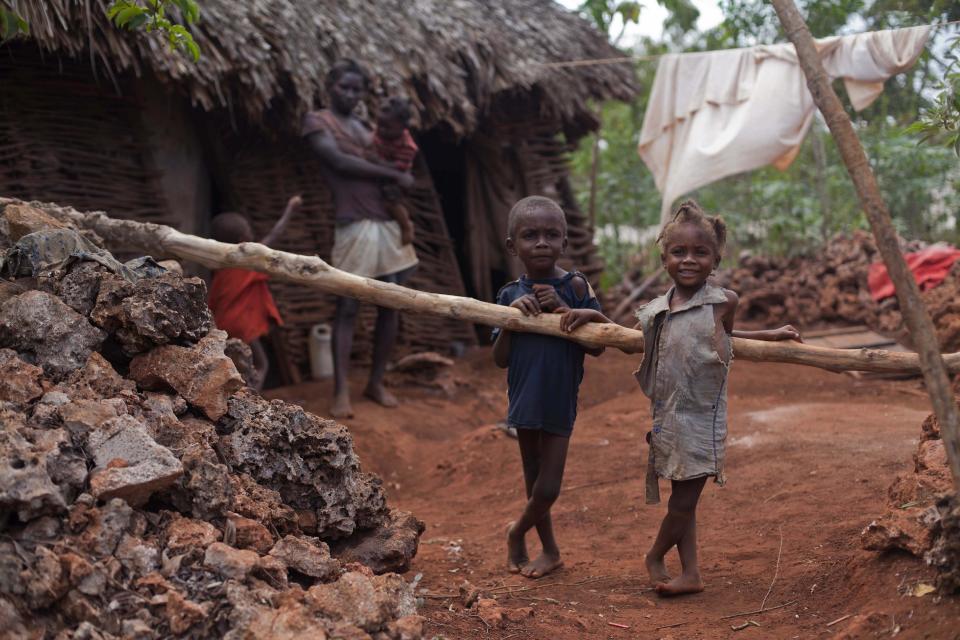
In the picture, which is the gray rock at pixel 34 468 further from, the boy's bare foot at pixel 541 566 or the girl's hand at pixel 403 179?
the girl's hand at pixel 403 179

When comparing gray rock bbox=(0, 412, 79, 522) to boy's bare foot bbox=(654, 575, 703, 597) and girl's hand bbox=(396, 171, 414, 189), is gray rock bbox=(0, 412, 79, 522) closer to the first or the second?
boy's bare foot bbox=(654, 575, 703, 597)

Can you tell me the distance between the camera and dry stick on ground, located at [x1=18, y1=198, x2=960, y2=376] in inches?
121

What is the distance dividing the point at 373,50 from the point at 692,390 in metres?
4.48

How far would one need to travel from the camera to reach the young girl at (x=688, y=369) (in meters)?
3.12

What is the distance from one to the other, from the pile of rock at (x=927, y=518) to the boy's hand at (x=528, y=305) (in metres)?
1.28

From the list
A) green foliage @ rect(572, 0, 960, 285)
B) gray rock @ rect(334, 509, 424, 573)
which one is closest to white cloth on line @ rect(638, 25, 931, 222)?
green foliage @ rect(572, 0, 960, 285)

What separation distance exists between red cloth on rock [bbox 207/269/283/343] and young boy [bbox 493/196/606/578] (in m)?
2.63

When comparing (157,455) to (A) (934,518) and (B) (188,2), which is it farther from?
(A) (934,518)

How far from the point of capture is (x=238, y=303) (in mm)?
5703

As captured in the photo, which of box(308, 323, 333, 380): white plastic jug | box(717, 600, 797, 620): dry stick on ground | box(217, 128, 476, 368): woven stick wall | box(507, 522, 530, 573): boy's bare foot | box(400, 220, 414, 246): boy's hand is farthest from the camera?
box(308, 323, 333, 380): white plastic jug

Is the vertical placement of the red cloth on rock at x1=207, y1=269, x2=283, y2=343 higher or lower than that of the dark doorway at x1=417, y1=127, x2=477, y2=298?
lower

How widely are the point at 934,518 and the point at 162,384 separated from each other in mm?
2328

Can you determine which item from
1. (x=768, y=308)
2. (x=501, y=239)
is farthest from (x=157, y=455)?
(x=768, y=308)

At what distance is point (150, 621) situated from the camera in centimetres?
217
